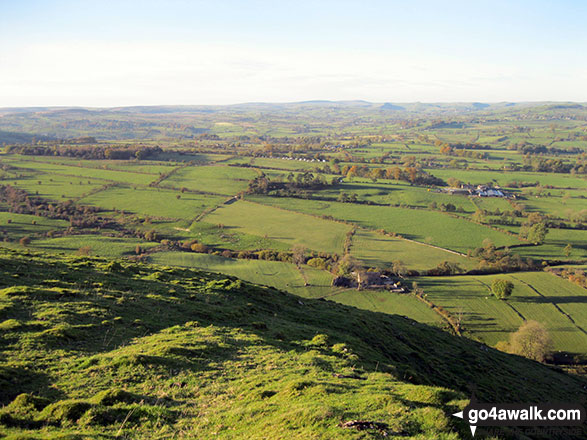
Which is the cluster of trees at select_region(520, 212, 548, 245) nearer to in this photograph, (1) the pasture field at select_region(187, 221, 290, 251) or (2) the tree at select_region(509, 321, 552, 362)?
(2) the tree at select_region(509, 321, 552, 362)

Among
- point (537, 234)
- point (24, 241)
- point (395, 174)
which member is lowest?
point (537, 234)

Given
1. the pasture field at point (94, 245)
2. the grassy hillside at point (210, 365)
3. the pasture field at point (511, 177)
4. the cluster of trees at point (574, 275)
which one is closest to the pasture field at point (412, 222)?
the cluster of trees at point (574, 275)

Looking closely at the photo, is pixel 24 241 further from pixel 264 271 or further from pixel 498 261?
pixel 498 261

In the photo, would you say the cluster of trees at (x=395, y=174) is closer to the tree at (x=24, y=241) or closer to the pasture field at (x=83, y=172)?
the pasture field at (x=83, y=172)

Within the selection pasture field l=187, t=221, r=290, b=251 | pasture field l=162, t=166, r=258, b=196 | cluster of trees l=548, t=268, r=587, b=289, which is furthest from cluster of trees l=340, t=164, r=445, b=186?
cluster of trees l=548, t=268, r=587, b=289

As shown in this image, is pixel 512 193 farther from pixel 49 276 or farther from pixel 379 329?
pixel 49 276

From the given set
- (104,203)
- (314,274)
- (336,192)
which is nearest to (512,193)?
(336,192)

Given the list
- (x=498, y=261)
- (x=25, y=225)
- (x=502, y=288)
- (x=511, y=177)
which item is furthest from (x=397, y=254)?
(x=511, y=177)
